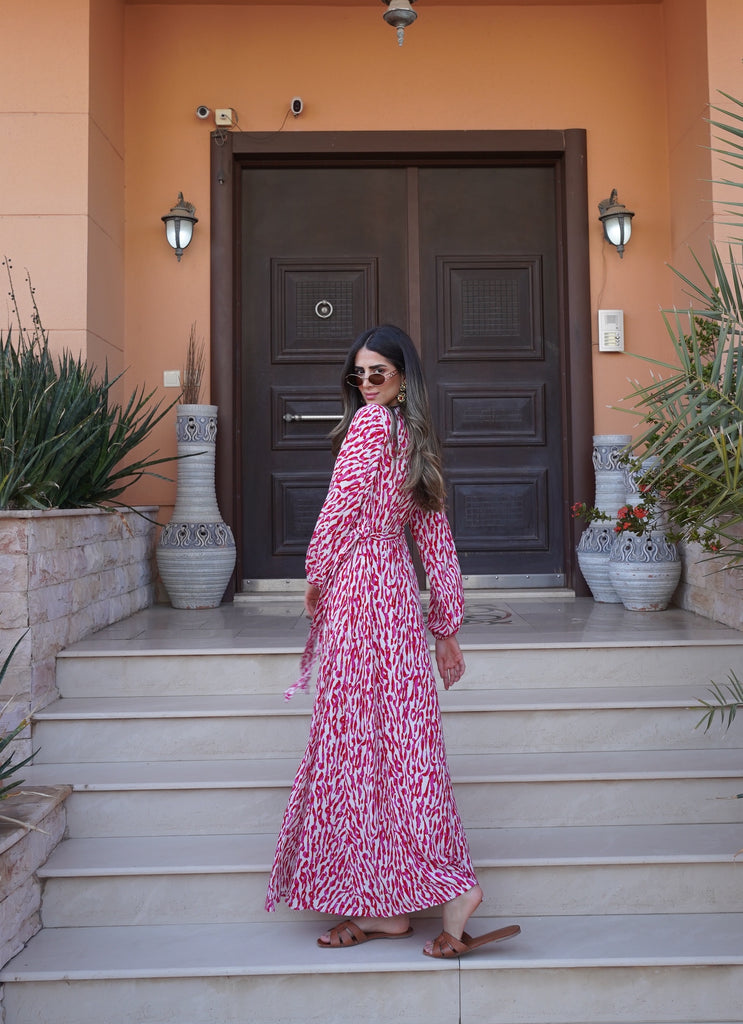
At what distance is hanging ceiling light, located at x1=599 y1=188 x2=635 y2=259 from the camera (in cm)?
515

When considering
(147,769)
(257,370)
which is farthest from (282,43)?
(147,769)

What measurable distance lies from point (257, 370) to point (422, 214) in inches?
51.7

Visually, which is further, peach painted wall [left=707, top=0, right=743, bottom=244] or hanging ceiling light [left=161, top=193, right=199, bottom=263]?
hanging ceiling light [left=161, top=193, right=199, bottom=263]

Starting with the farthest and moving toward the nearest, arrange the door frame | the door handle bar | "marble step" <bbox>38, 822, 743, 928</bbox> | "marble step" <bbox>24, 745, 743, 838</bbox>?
the door handle bar
the door frame
"marble step" <bbox>24, 745, 743, 838</bbox>
"marble step" <bbox>38, 822, 743, 928</bbox>

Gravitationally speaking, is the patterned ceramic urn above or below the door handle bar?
below

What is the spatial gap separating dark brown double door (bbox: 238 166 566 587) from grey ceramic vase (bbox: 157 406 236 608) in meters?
0.45

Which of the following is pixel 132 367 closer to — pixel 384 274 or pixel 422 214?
pixel 384 274

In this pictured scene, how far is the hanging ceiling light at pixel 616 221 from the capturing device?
5.15m

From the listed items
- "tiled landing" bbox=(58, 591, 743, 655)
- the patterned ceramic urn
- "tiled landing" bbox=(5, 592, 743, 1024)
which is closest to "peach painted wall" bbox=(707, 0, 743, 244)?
the patterned ceramic urn

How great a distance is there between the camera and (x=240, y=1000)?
231 centimetres

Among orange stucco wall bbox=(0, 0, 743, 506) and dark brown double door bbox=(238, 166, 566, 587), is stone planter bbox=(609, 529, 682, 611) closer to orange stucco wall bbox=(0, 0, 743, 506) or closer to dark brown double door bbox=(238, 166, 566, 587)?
dark brown double door bbox=(238, 166, 566, 587)

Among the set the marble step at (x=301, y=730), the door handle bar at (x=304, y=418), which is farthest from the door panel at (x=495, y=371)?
the marble step at (x=301, y=730)

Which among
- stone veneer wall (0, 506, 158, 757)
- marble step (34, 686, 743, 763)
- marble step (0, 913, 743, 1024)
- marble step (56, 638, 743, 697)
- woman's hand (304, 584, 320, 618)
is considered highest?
woman's hand (304, 584, 320, 618)

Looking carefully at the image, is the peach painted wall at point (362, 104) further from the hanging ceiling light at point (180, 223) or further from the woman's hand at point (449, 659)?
the woman's hand at point (449, 659)
